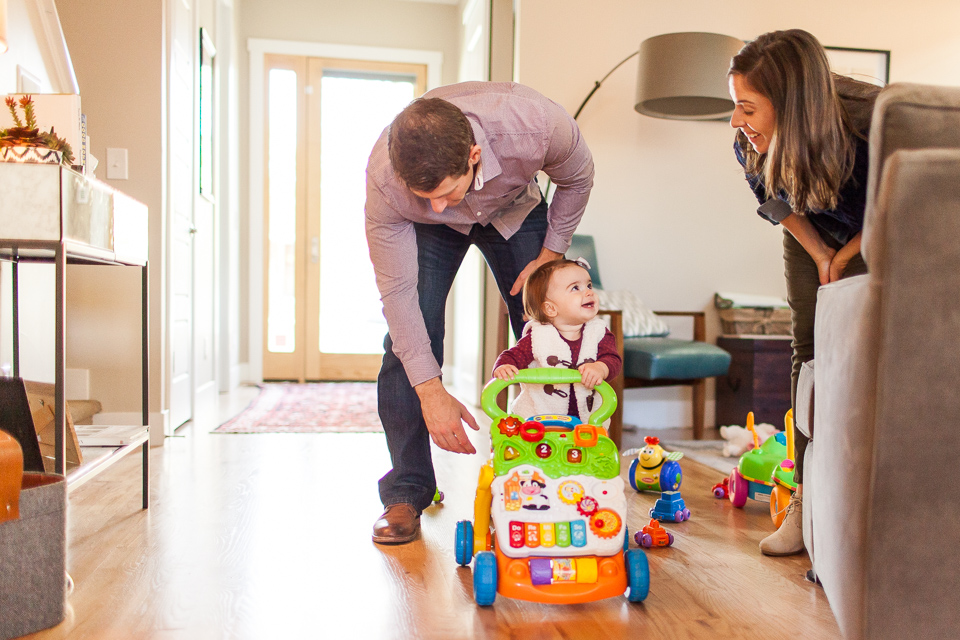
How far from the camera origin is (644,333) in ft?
10.7

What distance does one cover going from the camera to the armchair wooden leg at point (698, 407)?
3.16 m

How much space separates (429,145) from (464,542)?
2.50ft

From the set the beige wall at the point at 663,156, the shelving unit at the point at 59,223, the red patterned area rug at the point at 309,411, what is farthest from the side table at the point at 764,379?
the shelving unit at the point at 59,223

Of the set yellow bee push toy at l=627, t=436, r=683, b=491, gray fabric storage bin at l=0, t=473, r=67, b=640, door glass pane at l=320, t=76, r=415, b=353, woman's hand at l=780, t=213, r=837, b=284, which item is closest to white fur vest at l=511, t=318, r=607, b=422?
woman's hand at l=780, t=213, r=837, b=284

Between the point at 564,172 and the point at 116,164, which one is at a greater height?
the point at 116,164

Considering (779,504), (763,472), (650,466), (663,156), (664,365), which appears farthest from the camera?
(663,156)

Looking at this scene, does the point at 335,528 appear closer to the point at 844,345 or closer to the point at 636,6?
the point at 844,345

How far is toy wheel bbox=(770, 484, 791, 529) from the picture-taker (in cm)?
177

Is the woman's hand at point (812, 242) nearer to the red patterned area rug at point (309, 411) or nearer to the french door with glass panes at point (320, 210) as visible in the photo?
the red patterned area rug at point (309, 411)

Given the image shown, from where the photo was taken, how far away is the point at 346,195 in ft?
17.3

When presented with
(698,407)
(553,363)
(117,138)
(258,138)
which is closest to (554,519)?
(553,363)

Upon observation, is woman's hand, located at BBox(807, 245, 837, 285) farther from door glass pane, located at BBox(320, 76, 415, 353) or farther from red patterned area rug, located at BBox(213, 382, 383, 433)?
door glass pane, located at BBox(320, 76, 415, 353)

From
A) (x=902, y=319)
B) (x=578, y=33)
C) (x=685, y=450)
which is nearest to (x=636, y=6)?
(x=578, y=33)

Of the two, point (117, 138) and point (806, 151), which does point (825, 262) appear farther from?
point (117, 138)
